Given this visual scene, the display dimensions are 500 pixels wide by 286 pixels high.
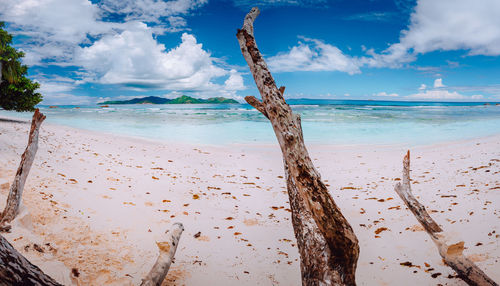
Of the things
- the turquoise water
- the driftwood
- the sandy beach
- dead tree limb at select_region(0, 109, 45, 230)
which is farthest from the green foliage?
the driftwood

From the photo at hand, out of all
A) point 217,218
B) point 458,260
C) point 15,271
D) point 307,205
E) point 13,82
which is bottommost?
point 217,218

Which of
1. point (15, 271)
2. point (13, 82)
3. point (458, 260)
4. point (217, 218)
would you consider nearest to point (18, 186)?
point (15, 271)

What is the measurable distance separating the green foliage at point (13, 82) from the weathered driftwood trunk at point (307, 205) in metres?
16.6

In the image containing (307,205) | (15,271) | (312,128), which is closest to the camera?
(15,271)

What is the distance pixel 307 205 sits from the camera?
2.71 meters

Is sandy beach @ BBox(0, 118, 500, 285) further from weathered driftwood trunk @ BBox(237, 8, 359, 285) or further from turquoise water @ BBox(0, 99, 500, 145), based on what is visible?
turquoise water @ BBox(0, 99, 500, 145)

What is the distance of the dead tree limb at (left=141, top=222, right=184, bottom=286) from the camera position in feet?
8.45

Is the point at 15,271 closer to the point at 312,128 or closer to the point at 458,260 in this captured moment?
the point at 458,260

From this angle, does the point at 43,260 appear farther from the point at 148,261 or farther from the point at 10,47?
the point at 10,47

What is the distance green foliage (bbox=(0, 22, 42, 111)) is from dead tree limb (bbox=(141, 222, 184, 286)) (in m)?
16.4

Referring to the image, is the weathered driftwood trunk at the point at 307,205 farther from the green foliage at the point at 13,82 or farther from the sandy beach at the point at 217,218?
the green foliage at the point at 13,82

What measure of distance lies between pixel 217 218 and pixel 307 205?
3408mm

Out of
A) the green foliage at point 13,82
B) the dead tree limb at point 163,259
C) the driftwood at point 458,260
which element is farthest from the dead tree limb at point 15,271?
the green foliage at point 13,82

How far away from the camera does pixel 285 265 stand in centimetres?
412
